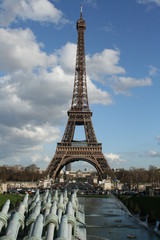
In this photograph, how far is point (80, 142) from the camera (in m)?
82.2

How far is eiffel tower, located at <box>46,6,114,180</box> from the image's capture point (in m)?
78.2

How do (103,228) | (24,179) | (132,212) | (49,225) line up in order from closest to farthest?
(49,225) < (103,228) < (132,212) < (24,179)

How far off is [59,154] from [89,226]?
58.3 m

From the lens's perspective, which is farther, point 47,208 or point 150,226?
point 150,226

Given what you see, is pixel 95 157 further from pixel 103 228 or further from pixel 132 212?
pixel 103 228

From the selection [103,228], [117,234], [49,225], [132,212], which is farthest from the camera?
[132,212]

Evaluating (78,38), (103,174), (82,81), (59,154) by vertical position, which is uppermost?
(78,38)

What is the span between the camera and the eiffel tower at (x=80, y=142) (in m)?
78.2

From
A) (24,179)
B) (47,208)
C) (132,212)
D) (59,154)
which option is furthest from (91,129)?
(47,208)

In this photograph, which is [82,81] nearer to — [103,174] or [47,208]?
[103,174]

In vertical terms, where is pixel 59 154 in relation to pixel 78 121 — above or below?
below

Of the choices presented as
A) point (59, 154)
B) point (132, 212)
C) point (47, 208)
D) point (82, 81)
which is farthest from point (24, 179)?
point (47, 208)

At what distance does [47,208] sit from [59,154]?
66.2 metres

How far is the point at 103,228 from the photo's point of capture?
20531mm
